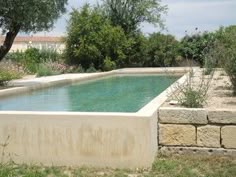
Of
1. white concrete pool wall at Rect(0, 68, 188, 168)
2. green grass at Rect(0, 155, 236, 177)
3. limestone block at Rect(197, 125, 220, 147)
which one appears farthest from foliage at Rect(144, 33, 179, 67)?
white concrete pool wall at Rect(0, 68, 188, 168)

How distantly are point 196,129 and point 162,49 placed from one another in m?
21.8

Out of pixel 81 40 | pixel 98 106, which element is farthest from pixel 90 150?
pixel 81 40

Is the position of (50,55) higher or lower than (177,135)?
higher

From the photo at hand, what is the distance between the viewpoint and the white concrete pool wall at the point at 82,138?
19.2 feet

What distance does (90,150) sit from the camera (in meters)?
6.02

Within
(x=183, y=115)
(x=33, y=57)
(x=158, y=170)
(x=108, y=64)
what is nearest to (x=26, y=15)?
(x=183, y=115)

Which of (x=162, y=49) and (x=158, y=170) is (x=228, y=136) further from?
(x=162, y=49)

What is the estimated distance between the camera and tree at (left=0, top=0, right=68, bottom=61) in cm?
1384

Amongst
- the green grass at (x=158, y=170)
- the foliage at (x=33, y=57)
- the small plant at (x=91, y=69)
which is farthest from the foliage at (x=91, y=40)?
the green grass at (x=158, y=170)

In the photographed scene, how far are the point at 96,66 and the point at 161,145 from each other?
2055 centimetres

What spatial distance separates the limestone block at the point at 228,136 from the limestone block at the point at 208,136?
8 cm

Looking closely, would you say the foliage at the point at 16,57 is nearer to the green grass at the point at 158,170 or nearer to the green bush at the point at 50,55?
the green bush at the point at 50,55

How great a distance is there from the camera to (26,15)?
46.2ft

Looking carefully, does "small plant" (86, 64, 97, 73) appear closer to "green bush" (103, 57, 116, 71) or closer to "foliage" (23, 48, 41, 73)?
"green bush" (103, 57, 116, 71)
